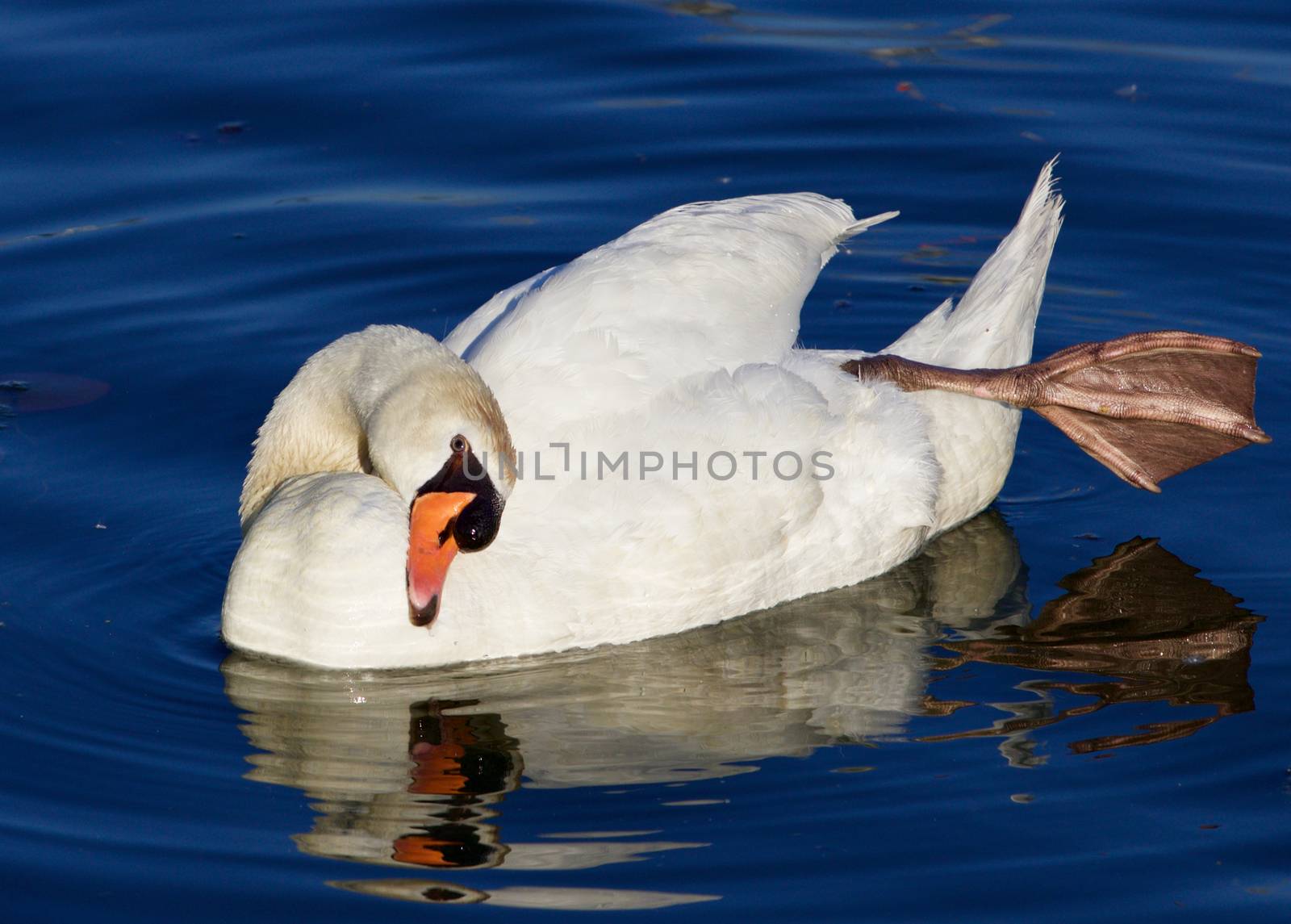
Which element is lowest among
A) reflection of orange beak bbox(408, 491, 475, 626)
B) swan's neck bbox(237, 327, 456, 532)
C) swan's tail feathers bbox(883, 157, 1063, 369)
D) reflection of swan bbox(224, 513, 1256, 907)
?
reflection of swan bbox(224, 513, 1256, 907)

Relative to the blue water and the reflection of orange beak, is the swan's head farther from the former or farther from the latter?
the blue water

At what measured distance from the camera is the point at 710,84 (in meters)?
11.1

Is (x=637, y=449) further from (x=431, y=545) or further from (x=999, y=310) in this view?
Result: (x=999, y=310)

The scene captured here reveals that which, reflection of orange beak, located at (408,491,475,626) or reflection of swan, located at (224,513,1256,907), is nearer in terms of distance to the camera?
reflection of swan, located at (224,513,1256,907)

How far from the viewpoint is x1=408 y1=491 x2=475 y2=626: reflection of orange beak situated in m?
5.52

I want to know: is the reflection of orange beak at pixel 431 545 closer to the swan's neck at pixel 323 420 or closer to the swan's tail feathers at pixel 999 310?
the swan's neck at pixel 323 420

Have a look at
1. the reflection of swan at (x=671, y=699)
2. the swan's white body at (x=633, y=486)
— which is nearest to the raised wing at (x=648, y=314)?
the swan's white body at (x=633, y=486)

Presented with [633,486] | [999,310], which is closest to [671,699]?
[633,486]

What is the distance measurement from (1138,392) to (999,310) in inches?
24.6

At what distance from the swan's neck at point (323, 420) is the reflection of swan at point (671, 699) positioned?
72 cm

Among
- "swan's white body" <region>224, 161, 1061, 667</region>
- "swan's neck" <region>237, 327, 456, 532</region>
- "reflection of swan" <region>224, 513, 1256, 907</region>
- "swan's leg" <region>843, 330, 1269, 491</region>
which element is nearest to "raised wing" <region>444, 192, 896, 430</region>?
"swan's white body" <region>224, 161, 1061, 667</region>

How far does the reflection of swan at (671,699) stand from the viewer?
5129mm

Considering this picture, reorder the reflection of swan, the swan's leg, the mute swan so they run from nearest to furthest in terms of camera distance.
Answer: the reflection of swan, the mute swan, the swan's leg

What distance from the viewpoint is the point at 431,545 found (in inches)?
219
